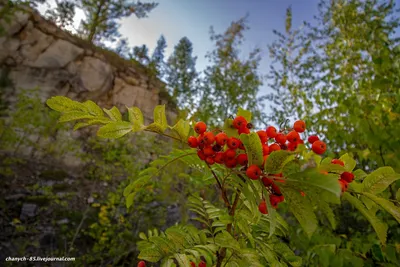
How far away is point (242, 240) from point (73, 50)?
47.4 feet

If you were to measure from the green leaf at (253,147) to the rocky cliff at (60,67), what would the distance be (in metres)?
12.2

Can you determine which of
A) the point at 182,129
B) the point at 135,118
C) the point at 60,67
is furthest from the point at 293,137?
the point at 60,67

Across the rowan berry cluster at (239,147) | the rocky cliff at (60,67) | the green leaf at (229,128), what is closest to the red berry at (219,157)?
the rowan berry cluster at (239,147)

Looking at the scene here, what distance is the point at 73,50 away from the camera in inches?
512

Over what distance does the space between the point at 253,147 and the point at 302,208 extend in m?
0.27

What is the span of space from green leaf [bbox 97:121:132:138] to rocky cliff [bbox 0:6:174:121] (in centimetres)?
1173

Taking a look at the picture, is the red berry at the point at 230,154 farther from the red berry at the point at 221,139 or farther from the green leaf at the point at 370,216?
the green leaf at the point at 370,216

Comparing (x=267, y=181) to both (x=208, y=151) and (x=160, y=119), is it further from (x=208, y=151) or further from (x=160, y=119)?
(x=160, y=119)

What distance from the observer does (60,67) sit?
12.4m

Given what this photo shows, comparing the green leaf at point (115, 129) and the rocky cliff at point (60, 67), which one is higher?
the rocky cliff at point (60, 67)

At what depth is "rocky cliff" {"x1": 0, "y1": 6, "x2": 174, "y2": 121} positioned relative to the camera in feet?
37.6

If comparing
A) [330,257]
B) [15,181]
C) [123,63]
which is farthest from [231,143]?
[123,63]

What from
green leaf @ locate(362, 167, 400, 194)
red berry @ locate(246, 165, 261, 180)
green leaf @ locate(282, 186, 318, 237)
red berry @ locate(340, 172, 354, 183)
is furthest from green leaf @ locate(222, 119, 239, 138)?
green leaf @ locate(362, 167, 400, 194)

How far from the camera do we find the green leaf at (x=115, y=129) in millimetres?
997
